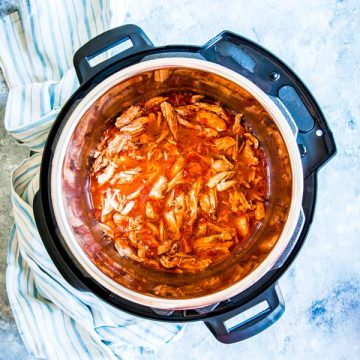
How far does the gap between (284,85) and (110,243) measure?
1.23 ft

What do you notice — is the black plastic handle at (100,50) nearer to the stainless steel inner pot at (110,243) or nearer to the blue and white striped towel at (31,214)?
the stainless steel inner pot at (110,243)

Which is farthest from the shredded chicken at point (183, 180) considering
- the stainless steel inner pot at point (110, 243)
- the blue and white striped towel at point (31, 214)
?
the blue and white striped towel at point (31, 214)

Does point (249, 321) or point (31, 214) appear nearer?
point (249, 321)

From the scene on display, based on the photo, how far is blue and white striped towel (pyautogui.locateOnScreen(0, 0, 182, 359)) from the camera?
970 millimetres

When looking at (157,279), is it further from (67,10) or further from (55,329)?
(67,10)

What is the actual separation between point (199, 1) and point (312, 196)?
47 centimetres

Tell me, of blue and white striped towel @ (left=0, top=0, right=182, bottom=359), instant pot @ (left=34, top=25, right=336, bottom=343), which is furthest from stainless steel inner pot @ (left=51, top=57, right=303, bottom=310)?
blue and white striped towel @ (left=0, top=0, right=182, bottom=359)

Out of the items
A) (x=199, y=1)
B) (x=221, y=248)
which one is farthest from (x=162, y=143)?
(x=199, y=1)

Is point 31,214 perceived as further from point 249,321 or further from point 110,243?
point 249,321

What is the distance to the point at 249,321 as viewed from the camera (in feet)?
2.82

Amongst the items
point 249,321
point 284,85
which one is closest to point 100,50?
point 284,85

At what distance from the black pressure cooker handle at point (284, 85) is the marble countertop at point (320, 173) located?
240 mm

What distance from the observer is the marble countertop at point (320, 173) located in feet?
3.40

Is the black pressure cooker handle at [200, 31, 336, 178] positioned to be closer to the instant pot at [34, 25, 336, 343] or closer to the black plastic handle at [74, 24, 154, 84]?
the instant pot at [34, 25, 336, 343]
